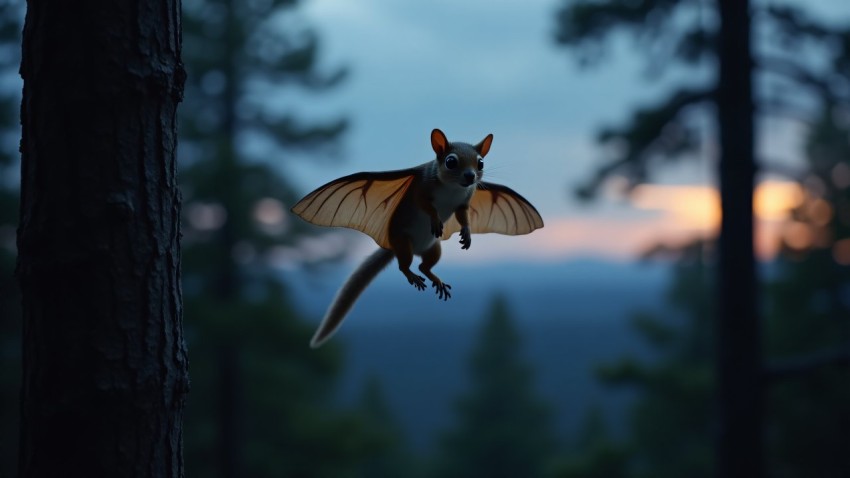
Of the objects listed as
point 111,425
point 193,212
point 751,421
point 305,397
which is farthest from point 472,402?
point 111,425

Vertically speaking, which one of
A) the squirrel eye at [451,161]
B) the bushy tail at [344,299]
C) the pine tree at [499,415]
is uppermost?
the squirrel eye at [451,161]

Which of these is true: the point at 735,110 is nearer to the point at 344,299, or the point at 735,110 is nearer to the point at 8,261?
the point at 344,299

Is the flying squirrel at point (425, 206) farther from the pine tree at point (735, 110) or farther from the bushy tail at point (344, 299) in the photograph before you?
the pine tree at point (735, 110)

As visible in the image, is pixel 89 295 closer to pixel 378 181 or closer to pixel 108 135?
pixel 108 135

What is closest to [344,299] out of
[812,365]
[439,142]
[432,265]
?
[432,265]

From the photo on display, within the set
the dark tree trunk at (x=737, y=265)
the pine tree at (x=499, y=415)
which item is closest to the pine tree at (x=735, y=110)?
the dark tree trunk at (x=737, y=265)

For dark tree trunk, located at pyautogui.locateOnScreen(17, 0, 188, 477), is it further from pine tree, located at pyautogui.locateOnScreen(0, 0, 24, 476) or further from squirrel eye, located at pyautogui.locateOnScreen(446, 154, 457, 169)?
pine tree, located at pyautogui.locateOnScreen(0, 0, 24, 476)
